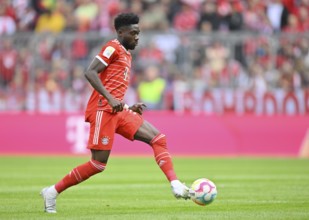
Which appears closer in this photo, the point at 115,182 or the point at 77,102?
the point at 115,182

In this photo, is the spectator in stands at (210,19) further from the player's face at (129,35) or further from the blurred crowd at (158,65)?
the player's face at (129,35)

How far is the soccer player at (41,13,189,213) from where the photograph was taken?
1084cm

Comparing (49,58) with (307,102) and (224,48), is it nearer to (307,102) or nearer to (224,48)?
(224,48)

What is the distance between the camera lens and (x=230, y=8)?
27.5m

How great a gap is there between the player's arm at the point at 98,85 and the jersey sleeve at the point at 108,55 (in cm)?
7

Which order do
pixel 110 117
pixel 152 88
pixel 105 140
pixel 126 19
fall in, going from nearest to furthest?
pixel 105 140
pixel 110 117
pixel 126 19
pixel 152 88

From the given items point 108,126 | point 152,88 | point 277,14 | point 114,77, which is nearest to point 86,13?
point 152,88

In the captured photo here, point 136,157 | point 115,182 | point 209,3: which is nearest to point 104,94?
point 115,182

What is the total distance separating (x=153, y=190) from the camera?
14031 millimetres

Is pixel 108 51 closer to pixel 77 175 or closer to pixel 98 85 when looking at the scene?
pixel 98 85

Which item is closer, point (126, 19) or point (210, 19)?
point (126, 19)

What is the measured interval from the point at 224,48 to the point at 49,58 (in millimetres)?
5154

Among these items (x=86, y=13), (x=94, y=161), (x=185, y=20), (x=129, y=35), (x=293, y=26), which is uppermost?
(x=129, y=35)

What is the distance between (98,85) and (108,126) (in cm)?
61
